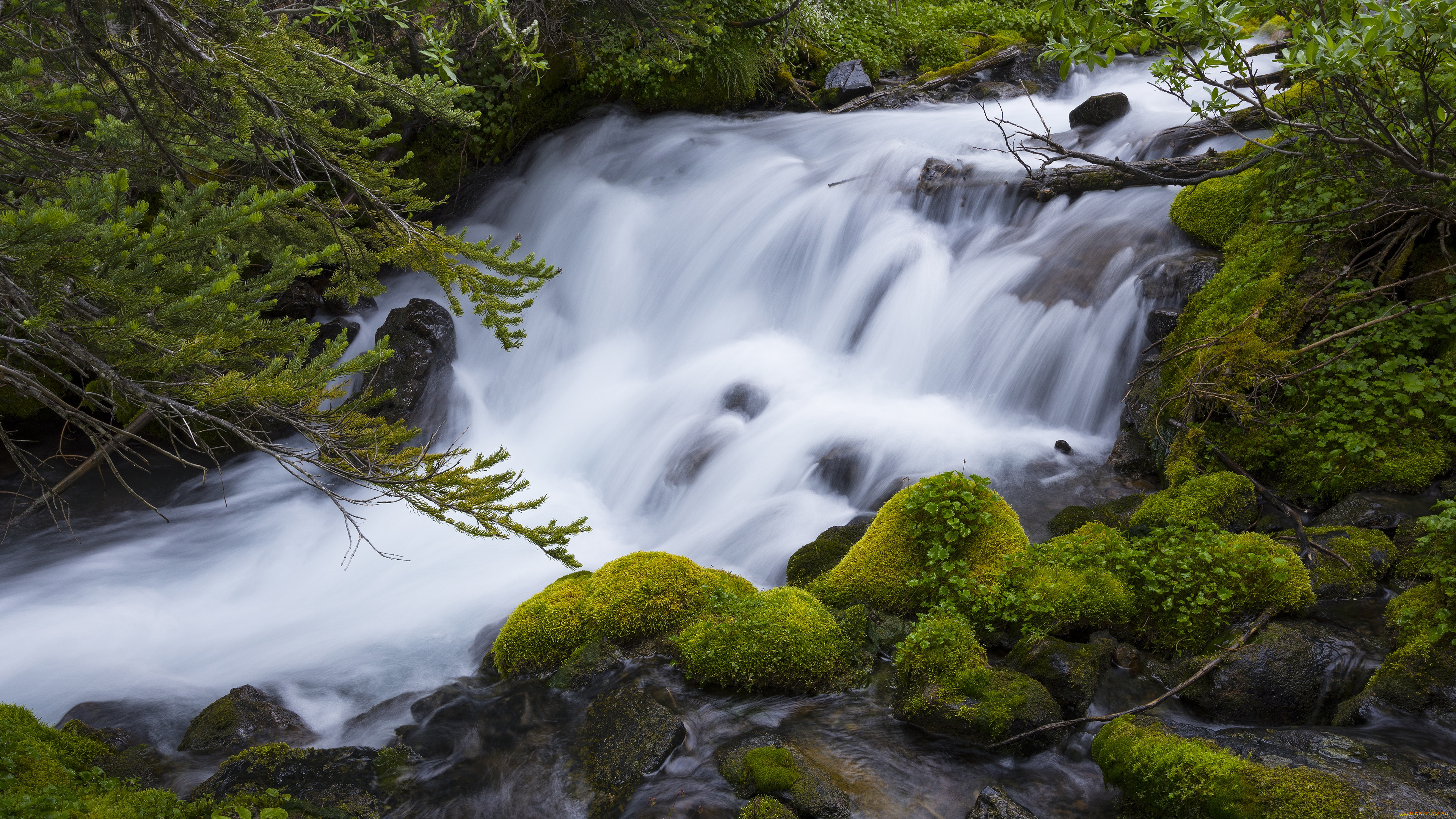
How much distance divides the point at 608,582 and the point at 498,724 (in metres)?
1.02

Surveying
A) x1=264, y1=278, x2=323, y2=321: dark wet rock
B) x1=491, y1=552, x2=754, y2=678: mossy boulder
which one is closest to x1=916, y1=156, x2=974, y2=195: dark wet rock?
x1=491, y1=552, x2=754, y2=678: mossy boulder

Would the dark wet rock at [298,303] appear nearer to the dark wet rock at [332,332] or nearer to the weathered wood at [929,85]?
the dark wet rock at [332,332]

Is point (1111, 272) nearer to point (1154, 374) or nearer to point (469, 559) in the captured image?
point (1154, 374)

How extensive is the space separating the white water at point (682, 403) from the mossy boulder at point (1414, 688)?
254 centimetres

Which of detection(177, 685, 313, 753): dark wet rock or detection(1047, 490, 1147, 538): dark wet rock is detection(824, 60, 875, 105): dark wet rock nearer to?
detection(1047, 490, 1147, 538): dark wet rock

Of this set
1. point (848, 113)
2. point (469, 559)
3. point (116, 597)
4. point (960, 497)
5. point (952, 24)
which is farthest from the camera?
point (952, 24)

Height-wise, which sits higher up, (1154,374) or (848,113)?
(848,113)

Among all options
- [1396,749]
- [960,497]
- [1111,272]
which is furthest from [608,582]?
[1111,272]

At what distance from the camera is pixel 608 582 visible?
5.07 meters

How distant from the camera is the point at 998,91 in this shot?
13.1 meters

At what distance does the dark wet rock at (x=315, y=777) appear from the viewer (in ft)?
12.6

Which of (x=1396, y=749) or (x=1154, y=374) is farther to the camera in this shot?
(x=1154, y=374)

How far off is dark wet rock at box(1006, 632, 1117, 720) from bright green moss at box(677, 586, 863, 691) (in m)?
0.90

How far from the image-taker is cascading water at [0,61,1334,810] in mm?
5984
